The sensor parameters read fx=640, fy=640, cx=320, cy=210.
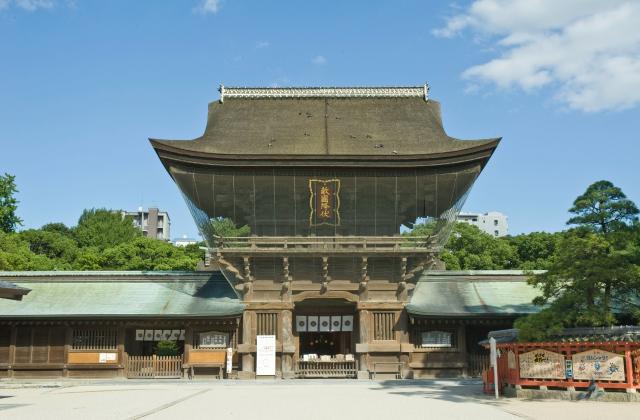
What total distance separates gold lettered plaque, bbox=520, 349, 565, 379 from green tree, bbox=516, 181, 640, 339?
2.31 feet

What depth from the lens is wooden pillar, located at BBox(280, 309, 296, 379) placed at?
29219 mm

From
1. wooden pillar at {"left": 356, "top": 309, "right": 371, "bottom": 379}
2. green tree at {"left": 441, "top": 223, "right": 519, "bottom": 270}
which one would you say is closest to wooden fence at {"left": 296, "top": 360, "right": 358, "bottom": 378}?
wooden pillar at {"left": 356, "top": 309, "right": 371, "bottom": 379}

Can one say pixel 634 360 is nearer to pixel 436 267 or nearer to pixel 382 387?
pixel 382 387

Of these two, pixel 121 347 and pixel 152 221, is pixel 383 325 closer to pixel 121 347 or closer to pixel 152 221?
pixel 121 347

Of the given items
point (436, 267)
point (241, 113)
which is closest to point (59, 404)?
point (241, 113)

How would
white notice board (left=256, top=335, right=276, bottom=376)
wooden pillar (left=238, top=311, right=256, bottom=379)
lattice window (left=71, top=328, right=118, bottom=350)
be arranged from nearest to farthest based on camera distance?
white notice board (left=256, top=335, right=276, bottom=376) → wooden pillar (left=238, top=311, right=256, bottom=379) → lattice window (left=71, top=328, right=118, bottom=350)

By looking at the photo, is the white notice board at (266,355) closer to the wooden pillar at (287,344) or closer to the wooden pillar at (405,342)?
the wooden pillar at (287,344)

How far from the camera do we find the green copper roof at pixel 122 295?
29.6 meters

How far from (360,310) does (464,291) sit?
585 cm

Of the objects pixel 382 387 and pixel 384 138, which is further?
pixel 384 138

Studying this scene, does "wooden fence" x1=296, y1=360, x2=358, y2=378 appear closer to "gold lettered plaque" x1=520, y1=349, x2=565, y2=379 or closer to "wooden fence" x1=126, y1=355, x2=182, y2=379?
"wooden fence" x1=126, y1=355, x2=182, y2=379

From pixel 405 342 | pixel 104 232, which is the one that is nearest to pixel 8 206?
pixel 104 232

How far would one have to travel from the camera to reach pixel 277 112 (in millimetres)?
34125

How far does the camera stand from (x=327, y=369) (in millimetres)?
29859
